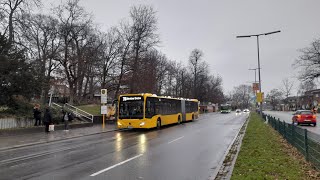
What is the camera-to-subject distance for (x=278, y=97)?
554 feet

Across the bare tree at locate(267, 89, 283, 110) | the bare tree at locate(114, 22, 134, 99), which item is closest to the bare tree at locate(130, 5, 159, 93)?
the bare tree at locate(114, 22, 134, 99)

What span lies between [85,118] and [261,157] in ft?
89.2

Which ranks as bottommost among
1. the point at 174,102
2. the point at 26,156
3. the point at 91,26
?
the point at 26,156

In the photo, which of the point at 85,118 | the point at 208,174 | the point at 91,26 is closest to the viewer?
the point at 208,174

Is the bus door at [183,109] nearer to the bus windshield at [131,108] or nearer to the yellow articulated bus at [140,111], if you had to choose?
the yellow articulated bus at [140,111]

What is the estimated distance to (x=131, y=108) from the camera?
29297 mm

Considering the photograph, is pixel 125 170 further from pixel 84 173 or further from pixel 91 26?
pixel 91 26

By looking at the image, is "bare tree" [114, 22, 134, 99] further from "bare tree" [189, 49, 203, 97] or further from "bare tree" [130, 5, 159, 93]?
"bare tree" [189, 49, 203, 97]

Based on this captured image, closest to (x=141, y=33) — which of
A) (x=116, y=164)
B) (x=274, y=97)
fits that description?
(x=116, y=164)

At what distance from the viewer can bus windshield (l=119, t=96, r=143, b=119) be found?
29125mm

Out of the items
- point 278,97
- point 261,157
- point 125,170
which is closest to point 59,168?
point 125,170

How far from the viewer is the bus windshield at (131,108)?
29.1 metres

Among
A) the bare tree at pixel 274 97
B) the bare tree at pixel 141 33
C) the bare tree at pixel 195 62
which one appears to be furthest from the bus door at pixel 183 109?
the bare tree at pixel 274 97

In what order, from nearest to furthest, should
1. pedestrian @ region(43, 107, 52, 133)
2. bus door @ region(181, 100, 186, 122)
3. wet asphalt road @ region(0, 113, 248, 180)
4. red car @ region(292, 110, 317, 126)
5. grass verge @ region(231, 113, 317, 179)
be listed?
1. grass verge @ region(231, 113, 317, 179)
2. wet asphalt road @ region(0, 113, 248, 180)
3. pedestrian @ region(43, 107, 52, 133)
4. red car @ region(292, 110, 317, 126)
5. bus door @ region(181, 100, 186, 122)
